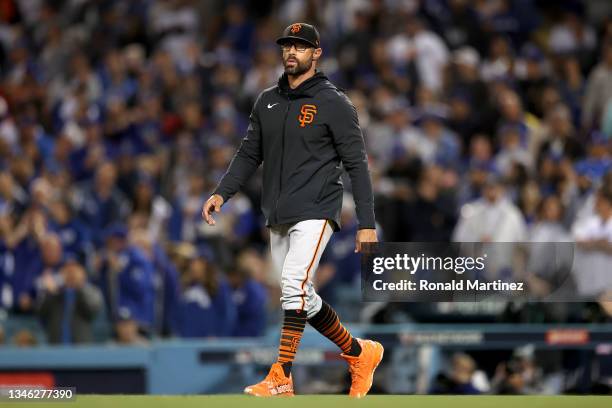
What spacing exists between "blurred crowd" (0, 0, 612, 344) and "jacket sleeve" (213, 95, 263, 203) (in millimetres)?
4463

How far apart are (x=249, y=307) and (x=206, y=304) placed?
1.28 feet

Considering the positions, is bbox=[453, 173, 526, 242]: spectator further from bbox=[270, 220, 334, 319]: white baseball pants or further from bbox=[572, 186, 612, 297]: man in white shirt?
bbox=[270, 220, 334, 319]: white baseball pants

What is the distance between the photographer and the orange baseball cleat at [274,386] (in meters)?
6.79

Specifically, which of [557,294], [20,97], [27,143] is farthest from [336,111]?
[20,97]

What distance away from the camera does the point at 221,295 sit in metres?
11.8

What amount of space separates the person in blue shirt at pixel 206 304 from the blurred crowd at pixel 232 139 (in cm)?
2

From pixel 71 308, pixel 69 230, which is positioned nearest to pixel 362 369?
pixel 71 308

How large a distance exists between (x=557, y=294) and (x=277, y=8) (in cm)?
1011

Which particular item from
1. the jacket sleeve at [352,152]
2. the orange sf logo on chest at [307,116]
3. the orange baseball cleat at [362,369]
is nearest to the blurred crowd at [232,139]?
the orange baseball cleat at [362,369]

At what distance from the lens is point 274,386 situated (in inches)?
269

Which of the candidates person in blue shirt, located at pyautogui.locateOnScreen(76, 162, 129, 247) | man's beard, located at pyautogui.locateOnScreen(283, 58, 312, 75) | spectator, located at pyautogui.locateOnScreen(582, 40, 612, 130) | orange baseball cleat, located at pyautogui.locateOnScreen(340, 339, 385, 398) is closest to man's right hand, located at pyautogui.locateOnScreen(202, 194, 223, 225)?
man's beard, located at pyautogui.locateOnScreen(283, 58, 312, 75)

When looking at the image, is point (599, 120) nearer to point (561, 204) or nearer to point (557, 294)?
point (561, 204)

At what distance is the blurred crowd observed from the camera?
40.0 ft

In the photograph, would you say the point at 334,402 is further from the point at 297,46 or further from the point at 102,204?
the point at 102,204
